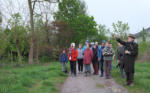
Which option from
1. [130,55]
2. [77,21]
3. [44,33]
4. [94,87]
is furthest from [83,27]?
[130,55]

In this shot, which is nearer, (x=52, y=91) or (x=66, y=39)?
(x=52, y=91)

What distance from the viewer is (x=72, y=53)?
37.4 ft

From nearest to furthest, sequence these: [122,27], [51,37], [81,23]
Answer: [122,27], [51,37], [81,23]

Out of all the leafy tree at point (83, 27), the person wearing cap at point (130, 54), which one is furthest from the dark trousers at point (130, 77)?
the leafy tree at point (83, 27)

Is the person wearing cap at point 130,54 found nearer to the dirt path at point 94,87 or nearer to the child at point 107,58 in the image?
the dirt path at point 94,87

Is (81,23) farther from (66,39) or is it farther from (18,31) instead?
(18,31)

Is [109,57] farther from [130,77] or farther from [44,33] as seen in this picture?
[44,33]

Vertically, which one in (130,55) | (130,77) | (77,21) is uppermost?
(77,21)

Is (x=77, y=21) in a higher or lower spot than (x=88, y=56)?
higher

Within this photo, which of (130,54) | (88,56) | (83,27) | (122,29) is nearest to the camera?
(130,54)

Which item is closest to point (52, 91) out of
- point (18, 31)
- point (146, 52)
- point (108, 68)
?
point (108, 68)

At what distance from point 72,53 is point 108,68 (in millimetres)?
2407

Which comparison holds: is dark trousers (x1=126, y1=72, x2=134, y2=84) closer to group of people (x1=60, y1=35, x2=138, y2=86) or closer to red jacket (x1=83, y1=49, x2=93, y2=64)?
group of people (x1=60, y1=35, x2=138, y2=86)

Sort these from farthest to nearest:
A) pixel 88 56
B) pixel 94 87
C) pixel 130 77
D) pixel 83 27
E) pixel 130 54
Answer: pixel 83 27
pixel 88 56
pixel 94 87
pixel 130 77
pixel 130 54
